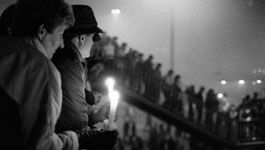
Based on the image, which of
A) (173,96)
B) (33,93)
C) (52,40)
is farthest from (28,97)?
(173,96)

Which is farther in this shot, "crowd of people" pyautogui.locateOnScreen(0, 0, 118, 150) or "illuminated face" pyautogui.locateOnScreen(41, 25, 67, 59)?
"illuminated face" pyautogui.locateOnScreen(41, 25, 67, 59)

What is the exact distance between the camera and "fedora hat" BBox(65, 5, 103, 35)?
2.92m

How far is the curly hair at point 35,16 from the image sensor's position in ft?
6.29

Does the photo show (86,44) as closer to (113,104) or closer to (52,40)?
(113,104)

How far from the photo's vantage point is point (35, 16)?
6.34 ft

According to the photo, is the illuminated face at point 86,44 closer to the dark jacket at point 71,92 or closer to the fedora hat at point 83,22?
the fedora hat at point 83,22

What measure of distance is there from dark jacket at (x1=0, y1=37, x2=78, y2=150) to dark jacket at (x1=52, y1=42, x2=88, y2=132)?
2.69 ft

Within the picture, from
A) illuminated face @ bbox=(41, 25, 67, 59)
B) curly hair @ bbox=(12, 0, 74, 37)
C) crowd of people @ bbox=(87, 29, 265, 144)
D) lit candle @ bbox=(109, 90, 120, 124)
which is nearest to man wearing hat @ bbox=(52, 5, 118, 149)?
lit candle @ bbox=(109, 90, 120, 124)

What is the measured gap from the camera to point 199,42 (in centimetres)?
2580

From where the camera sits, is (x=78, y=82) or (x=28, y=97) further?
(x=78, y=82)

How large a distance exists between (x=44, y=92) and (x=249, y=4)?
→ 2736 cm

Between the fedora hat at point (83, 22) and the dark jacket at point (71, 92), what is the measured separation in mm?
249

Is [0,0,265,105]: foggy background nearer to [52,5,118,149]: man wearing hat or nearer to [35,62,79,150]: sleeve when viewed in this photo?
[52,5,118,149]: man wearing hat

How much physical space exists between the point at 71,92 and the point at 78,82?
10 centimetres
